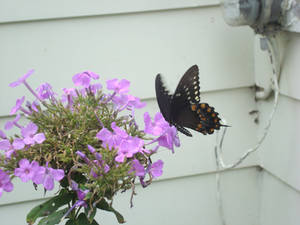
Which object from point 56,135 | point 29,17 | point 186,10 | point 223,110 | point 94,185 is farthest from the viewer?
point 223,110

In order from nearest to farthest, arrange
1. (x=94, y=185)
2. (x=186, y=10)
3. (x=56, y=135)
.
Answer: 1. (x=94, y=185)
2. (x=56, y=135)
3. (x=186, y=10)

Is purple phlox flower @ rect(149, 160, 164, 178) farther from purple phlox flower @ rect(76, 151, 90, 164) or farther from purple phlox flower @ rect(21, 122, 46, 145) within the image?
purple phlox flower @ rect(21, 122, 46, 145)

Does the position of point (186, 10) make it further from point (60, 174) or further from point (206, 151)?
point (60, 174)

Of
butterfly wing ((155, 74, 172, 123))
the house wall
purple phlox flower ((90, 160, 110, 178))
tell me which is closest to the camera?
purple phlox flower ((90, 160, 110, 178))

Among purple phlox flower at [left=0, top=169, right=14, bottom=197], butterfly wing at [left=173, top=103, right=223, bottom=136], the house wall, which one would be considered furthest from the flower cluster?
the house wall

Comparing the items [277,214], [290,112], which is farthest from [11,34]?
[277,214]

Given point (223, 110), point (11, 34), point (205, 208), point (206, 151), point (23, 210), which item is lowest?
point (205, 208)

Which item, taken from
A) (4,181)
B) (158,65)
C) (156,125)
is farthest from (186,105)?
(158,65)
